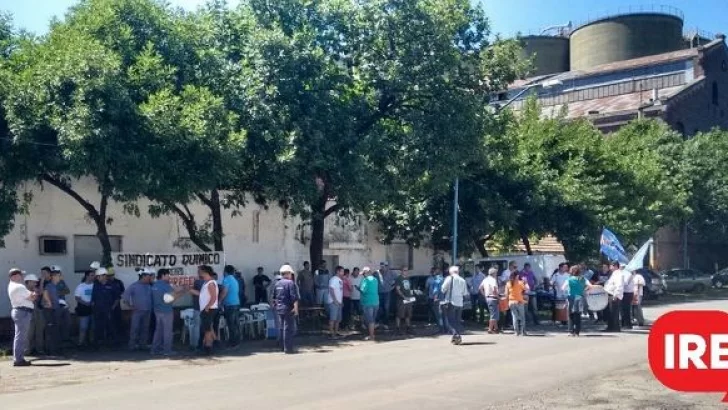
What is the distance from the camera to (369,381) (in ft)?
41.9

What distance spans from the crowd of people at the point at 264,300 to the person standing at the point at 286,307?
2 centimetres

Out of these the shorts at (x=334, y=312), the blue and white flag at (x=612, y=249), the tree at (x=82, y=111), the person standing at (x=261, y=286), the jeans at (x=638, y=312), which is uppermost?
the tree at (x=82, y=111)

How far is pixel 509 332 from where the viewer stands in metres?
21.1

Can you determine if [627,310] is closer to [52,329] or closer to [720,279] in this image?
[52,329]

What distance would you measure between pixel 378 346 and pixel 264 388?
20.6 feet

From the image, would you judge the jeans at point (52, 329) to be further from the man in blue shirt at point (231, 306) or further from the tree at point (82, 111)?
the man in blue shirt at point (231, 306)

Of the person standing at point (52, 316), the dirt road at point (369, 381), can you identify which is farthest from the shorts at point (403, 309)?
the person standing at point (52, 316)

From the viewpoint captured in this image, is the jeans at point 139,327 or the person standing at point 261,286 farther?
the person standing at point 261,286

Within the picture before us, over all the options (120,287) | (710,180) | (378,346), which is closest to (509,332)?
(378,346)

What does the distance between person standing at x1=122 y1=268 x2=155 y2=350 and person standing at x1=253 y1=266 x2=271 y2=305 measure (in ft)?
20.6

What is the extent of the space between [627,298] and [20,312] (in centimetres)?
1446

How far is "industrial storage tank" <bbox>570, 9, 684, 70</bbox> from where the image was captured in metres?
67.6

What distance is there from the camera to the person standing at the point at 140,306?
16.8 meters

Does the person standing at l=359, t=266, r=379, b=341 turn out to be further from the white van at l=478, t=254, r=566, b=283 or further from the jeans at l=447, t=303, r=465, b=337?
the white van at l=478, t=254, r=566, b=283
